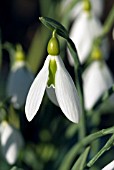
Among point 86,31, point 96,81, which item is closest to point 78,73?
point 96,81

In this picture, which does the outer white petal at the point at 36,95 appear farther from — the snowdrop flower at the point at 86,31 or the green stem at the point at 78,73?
the snowdrop flower at the point at 86,31

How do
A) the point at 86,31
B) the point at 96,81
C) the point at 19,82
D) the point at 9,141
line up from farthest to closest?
the point at 86,31 < the point at 96,81 < the point at 19,82 < the point at 9,141

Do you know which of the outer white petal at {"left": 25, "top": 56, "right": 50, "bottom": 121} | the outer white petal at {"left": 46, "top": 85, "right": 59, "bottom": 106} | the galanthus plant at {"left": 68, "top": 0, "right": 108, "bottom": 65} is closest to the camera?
the outer white petal at {"left": 25, "top": 56, "right": 50, "bottom": 121}

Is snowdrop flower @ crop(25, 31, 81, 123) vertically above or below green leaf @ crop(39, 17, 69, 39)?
below

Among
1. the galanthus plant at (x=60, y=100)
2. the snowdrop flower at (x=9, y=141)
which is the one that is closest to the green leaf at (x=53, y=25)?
the galanthus plant at (x=60, y=100)

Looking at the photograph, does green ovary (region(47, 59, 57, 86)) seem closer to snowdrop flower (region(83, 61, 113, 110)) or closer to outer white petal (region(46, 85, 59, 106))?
outer white petal (region(46, 85, 59, 106))

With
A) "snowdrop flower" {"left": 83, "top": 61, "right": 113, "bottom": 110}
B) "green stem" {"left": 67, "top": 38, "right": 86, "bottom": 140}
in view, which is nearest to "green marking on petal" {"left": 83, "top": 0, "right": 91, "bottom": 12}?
"snowdrop flower" {"left": 83, "top": 61, "right": 113, "bottom": 110}

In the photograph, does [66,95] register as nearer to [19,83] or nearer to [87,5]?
[19,83]
